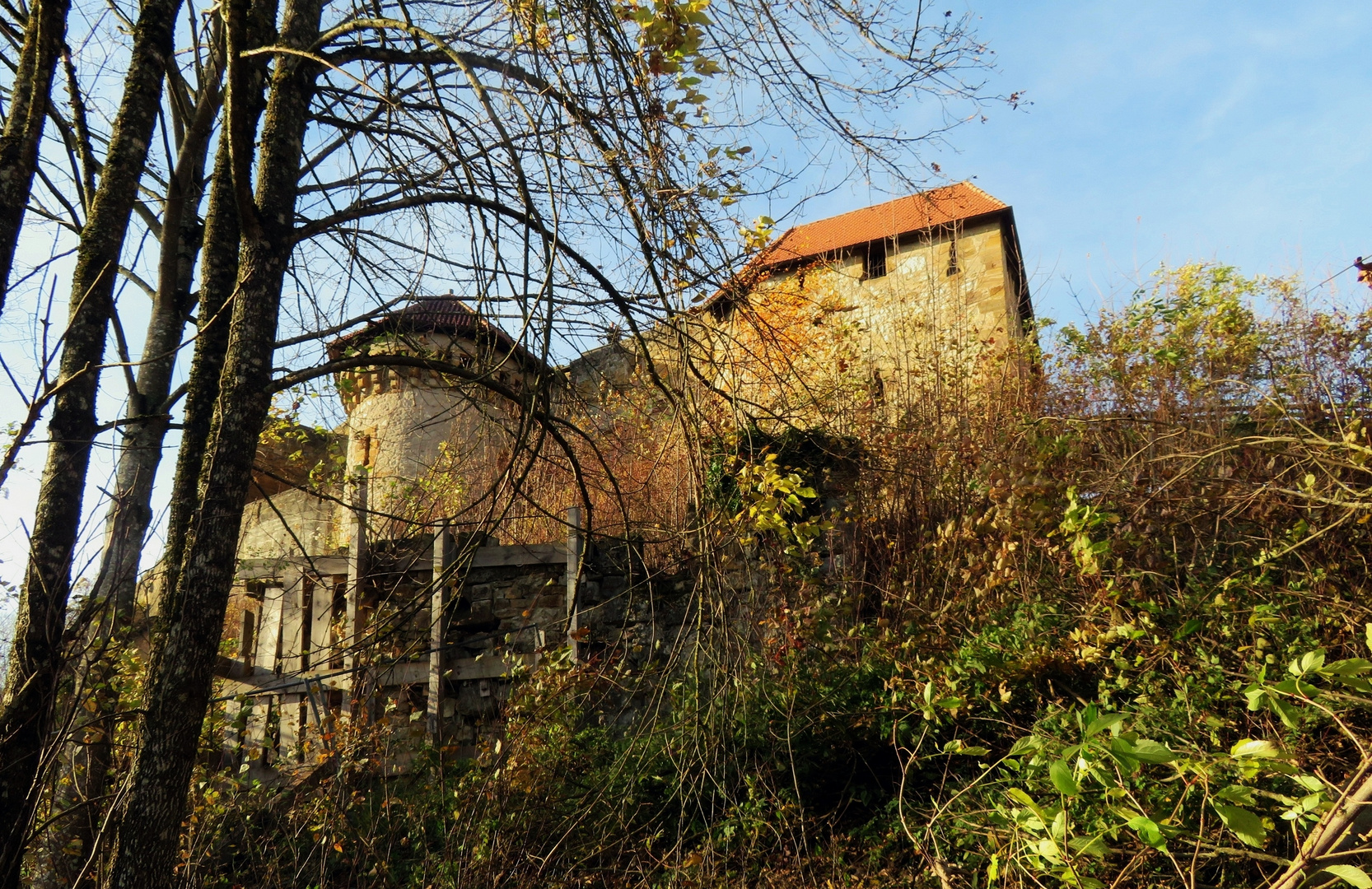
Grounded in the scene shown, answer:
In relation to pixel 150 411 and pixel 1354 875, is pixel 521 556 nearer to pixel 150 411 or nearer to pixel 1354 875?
pixel 150 411

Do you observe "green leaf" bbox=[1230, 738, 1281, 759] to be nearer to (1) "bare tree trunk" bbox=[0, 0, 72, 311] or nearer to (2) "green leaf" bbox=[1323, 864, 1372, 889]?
(2) "green leaf" bbox=[1323, 864, 1372, 889]

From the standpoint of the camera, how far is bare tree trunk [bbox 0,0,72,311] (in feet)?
12.5

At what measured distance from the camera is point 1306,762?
376cm

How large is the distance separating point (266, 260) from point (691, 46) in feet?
5.82

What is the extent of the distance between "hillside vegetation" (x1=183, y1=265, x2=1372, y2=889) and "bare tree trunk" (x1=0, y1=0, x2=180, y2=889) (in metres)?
1.23

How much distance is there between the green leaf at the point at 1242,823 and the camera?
238 cm

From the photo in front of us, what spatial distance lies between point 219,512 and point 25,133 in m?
2.30

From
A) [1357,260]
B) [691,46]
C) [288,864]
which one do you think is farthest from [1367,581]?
[288,864]

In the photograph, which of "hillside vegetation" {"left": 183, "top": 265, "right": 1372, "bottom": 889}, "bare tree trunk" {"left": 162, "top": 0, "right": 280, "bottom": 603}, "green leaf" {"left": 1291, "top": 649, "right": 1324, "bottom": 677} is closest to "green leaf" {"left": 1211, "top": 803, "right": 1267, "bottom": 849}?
"green leaf" {"left": 1291, "top": 649, "right": 1324, "bottom": 677}

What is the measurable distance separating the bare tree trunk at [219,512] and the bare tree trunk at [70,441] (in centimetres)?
36

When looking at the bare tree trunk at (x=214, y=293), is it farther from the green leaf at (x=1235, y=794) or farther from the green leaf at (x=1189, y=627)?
the green leaf at (x=1189, y=627)

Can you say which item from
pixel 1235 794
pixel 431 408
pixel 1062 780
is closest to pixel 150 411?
pixel 1062 780

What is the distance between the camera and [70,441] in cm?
312

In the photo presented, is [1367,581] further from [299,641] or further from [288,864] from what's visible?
[299,641]
